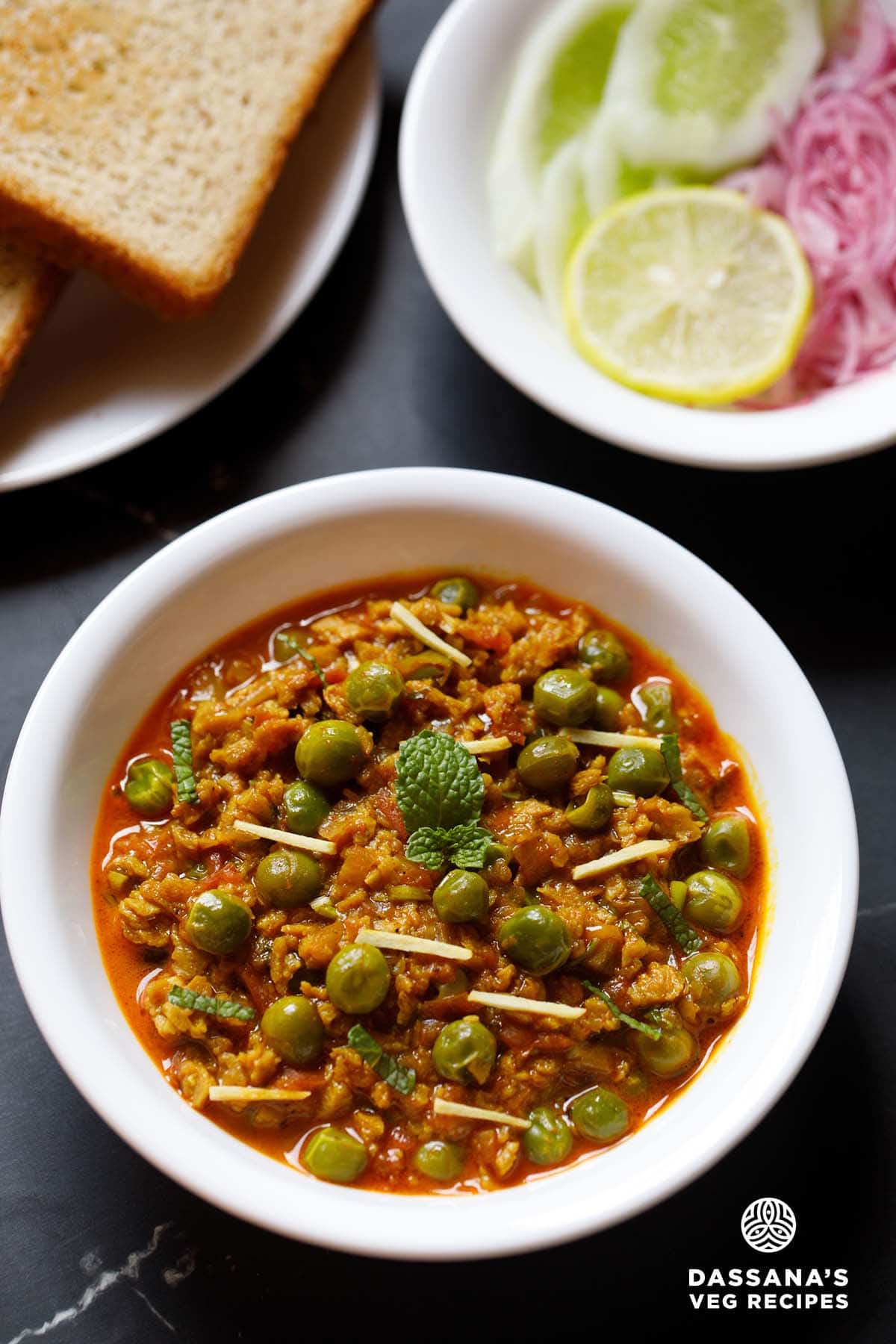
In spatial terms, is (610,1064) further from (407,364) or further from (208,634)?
(407,364)

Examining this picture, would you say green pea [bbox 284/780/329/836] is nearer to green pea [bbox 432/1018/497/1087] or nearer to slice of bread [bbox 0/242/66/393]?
green pea [bbox 432/1018/497/1087]

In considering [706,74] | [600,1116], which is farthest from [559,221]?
[600,1116]

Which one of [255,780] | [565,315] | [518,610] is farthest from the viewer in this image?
[565,315]

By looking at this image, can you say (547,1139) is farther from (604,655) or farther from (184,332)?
(184,332)

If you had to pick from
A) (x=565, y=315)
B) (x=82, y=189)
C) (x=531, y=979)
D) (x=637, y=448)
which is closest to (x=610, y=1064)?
(x=531, y=979)

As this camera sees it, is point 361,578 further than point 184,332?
No

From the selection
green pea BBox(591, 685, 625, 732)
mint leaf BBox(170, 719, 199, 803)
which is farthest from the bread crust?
green pea BBox(591, 685, 625, 732)

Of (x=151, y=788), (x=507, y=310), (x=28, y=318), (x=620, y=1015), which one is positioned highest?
(x=28, y=318)
